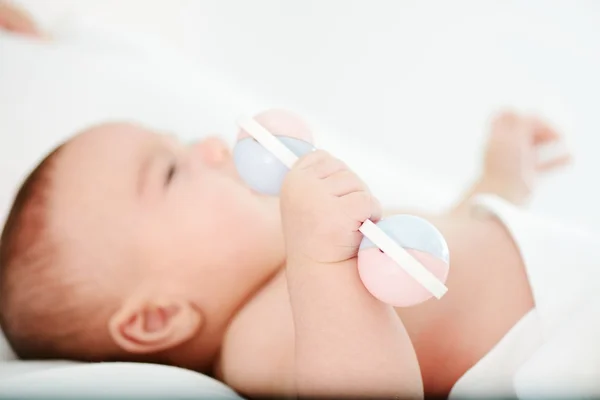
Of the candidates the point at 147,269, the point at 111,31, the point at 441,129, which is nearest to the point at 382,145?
the point at 441,129

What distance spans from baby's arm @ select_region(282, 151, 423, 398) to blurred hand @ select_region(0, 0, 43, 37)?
669mm

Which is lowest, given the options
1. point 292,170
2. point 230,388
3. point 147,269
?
point 230,388

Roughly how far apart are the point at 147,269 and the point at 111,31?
24.7 inches

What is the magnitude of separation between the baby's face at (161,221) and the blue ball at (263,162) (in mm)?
154

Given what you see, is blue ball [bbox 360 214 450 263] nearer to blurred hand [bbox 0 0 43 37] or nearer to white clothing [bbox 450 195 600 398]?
white clothing [bbox 450 195 600 398]

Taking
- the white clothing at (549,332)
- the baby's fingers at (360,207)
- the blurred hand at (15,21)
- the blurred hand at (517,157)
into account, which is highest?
the blurred hand at (15,21)

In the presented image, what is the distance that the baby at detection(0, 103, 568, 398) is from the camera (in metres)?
0.61

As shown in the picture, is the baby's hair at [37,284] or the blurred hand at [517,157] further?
the blurred hand at [517,157]

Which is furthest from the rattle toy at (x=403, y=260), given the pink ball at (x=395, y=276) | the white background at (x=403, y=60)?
the white background at (x=403, y=60)

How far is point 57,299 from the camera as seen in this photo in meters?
0.60

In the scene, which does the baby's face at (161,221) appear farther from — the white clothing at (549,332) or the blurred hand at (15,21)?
the blurred hand at (15,21)

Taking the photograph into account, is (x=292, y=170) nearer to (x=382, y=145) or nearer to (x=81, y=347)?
(x=81, y=347)

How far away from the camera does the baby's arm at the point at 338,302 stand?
0.48 m

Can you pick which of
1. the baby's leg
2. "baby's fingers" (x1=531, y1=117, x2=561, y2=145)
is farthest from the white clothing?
"baby's fingers" (x1=531, y1=117, x2=561, y2=145)
